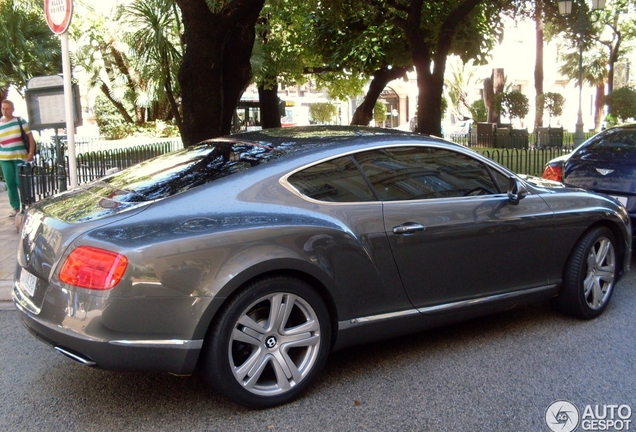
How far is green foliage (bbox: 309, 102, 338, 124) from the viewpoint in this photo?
4700 centimetres

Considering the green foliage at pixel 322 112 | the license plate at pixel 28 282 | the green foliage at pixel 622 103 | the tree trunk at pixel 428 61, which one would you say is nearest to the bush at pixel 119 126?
the green foliage at pixel 322 112

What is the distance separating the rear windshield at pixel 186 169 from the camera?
154 inches

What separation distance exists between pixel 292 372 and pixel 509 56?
6271cm

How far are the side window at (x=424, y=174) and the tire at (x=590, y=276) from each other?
3.18ft

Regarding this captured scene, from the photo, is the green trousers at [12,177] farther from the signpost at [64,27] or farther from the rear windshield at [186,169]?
the rear windshield at [186,169]

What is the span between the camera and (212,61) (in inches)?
344

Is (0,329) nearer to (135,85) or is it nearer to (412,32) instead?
(412,32)

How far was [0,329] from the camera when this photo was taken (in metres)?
5.30

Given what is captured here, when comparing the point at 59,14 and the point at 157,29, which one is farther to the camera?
the point at 157,29

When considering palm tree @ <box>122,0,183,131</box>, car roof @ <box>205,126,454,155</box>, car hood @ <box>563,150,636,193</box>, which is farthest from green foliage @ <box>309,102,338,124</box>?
car roof @ <box>205,126,454,155</box>

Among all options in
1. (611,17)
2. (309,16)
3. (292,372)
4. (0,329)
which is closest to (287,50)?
(309,16)

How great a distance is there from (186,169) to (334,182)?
37.8 inches

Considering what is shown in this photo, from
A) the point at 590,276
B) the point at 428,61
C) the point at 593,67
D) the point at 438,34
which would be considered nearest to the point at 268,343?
the point at 590,276

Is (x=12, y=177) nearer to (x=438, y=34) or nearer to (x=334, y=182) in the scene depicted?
(x=334, y=182)
